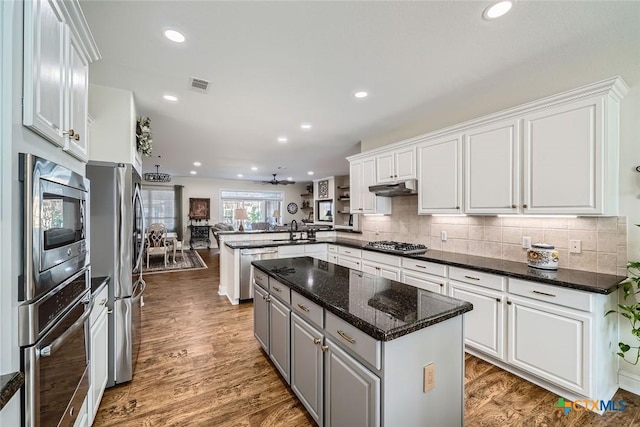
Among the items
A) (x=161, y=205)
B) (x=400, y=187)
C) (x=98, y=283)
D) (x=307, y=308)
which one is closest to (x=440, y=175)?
(x=400, y=187)

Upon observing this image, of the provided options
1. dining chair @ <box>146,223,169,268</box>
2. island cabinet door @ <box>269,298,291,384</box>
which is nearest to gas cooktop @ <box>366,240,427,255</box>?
island cabinet door @ <box>269,298,291,384</box>

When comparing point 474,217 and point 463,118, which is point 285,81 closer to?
point 463,118

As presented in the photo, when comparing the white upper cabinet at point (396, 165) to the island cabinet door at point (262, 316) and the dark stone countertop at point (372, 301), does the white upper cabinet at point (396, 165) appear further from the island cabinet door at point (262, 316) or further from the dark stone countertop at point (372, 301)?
the island cabinet door at point (262, 316)

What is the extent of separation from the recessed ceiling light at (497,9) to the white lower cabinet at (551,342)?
2.08 metres

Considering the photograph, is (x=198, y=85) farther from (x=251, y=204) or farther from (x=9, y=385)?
(x=251, y=204)

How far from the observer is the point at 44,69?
1.03 meters

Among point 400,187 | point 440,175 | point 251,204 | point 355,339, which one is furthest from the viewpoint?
point 251,204

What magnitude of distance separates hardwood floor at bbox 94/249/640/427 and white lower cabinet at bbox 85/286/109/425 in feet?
0.56

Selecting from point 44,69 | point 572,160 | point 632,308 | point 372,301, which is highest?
point 44,69

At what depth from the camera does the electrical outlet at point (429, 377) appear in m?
1.32

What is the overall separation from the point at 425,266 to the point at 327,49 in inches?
93.9

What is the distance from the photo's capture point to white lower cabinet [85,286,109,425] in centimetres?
167

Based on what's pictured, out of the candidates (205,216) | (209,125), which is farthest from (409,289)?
(205,216)

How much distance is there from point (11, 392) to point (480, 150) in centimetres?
345
